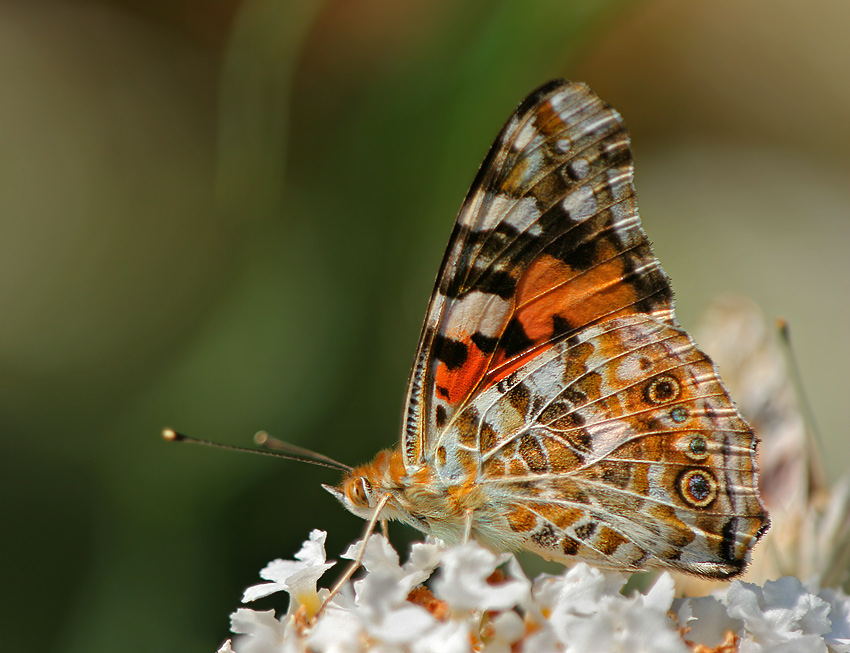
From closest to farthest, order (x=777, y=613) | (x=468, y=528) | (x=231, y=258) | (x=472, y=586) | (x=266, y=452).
Answer: (x=472, y=586) < (x=777, y=613) < (x=468, y=528) < (x=266, y=452) < (x=231, y=258)

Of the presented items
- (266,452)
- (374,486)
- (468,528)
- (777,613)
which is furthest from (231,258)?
(777,613)

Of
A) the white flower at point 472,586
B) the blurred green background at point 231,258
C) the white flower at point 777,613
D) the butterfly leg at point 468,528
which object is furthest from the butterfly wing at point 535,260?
the blurred green background at point 231,258

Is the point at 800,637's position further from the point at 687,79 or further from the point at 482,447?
the point at 687,79

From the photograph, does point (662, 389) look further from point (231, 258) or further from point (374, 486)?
point (231, 258)

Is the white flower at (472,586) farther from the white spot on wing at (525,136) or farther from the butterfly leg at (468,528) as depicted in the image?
the white spot on wing at (525,136)

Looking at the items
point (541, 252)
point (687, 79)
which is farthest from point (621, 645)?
point (687, 79)

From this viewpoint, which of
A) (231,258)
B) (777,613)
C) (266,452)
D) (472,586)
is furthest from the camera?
(231,258)
